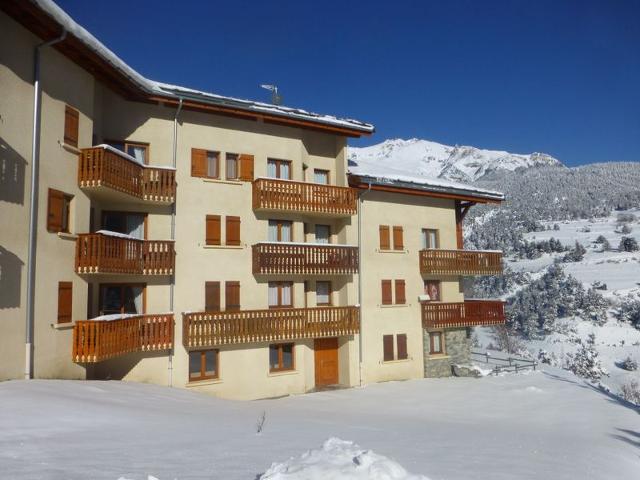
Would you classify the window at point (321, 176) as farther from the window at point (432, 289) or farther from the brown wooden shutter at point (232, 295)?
the window at point (432, 289)

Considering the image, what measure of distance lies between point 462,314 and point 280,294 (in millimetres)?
10769

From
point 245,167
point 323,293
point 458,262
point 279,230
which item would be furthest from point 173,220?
point 458,262

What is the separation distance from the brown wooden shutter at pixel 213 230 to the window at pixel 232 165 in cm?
204

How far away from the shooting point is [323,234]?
24000 millimetres

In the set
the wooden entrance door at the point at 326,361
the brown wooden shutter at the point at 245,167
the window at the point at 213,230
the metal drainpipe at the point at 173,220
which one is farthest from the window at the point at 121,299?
the wooden entrance door at the point at 326,361

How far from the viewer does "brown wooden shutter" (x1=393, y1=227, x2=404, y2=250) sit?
25.5 meters

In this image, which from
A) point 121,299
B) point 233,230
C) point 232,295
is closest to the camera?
point 121,299

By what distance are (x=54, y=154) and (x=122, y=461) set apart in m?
11.3

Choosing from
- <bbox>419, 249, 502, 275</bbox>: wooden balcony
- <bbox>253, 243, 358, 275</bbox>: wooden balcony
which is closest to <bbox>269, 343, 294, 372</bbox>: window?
<bbox>253, 243, 358, 275</bbox>: wooden balcony

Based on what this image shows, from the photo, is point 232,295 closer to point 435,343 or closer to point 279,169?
point 279,169

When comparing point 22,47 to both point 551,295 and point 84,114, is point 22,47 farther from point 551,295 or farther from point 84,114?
point 551,295

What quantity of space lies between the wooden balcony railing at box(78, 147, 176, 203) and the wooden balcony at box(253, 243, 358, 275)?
4452mm

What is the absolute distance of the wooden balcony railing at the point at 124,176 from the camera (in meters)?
16.0

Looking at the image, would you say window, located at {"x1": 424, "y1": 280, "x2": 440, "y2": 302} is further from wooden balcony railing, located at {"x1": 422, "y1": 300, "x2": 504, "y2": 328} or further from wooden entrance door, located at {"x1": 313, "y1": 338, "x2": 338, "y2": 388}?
wooden entrance door, located at {"x1": 313, "y1": 338, "x2": 338, "y2": 388}
